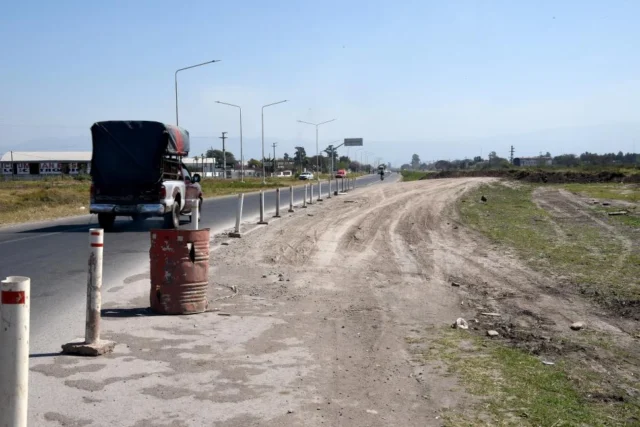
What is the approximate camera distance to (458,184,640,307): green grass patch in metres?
11.8

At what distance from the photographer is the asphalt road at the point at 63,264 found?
8.62 meters

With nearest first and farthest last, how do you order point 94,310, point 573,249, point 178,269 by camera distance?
point 94,310, point 178,269, point 573,249

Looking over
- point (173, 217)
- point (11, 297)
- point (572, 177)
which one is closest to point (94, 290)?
point (11, 297)

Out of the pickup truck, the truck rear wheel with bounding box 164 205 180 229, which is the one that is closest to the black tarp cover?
the pickup truck

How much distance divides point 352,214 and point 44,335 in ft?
62.3

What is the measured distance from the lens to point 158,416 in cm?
549

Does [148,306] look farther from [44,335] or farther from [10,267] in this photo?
[10,267]

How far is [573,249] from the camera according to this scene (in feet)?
54.8

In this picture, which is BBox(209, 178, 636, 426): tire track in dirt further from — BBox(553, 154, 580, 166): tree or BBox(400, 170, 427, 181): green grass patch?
BBox(553, 154, 580, 166): tree

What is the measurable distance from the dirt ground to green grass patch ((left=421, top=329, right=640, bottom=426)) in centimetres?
20

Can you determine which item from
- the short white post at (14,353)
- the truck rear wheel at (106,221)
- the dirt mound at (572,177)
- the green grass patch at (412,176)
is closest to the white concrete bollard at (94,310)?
the short white post at (14,353)

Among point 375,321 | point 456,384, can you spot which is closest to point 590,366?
point 456,384

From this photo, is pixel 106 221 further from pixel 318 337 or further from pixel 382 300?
pixel 318 337

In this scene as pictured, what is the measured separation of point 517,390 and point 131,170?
16.6m
